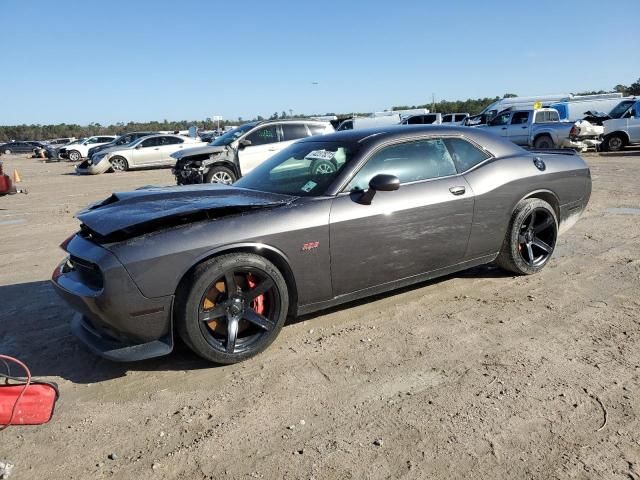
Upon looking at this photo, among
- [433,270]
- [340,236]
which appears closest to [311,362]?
[340,236]

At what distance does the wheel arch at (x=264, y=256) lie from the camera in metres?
3.16

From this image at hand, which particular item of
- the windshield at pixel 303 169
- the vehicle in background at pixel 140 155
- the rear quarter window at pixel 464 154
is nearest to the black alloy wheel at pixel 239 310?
the windshield at pixel 303 169

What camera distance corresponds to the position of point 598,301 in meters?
4.14

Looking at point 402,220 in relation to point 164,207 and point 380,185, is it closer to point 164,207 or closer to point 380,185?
point 380,185

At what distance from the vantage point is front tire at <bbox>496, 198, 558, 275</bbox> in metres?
4.62

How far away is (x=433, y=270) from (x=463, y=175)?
0.87 m

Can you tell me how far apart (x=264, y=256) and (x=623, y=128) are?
20.1m

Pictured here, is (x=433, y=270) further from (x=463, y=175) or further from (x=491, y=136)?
(x=491, y=136)

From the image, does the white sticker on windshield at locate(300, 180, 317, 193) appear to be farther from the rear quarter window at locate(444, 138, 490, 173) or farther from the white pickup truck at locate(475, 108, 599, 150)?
the white pickup truck at locate(475, 108, 599, 150)

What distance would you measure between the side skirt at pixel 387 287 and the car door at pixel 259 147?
849cm

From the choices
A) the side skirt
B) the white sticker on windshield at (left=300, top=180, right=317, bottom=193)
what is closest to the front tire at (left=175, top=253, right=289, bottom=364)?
the side skirt

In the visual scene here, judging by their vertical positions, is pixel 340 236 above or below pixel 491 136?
below

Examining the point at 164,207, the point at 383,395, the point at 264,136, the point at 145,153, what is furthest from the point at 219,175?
the point at 145,153

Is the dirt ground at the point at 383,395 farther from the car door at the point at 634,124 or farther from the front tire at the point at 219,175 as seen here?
the car door at the point at 634,124
